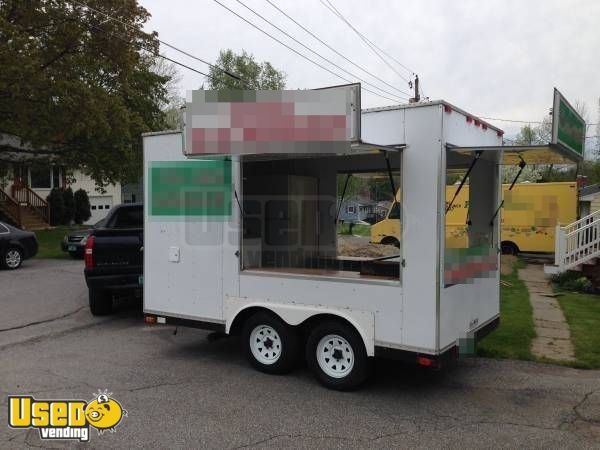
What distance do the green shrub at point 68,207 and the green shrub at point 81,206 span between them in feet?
1.47

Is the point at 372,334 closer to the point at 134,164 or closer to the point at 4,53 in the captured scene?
the point at 4,53

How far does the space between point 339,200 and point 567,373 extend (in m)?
3.84

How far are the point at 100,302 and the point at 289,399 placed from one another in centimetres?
512


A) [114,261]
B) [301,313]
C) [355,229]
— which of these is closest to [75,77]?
[114,261]

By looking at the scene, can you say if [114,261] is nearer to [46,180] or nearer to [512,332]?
[512,332]

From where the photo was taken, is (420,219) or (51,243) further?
(51,243)

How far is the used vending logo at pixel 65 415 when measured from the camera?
461 centimetres

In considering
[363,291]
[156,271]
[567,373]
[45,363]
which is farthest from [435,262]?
[45,363]

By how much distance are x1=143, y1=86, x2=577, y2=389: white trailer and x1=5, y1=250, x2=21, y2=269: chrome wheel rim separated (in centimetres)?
1058

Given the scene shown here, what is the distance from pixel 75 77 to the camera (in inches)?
779

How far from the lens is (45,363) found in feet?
21.3

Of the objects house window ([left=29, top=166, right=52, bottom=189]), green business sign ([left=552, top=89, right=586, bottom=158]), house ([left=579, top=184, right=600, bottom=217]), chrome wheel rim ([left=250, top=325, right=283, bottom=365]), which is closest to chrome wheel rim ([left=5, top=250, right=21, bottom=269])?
chrome wheel rim ([left=250, top=325, right=283, bottom=365])

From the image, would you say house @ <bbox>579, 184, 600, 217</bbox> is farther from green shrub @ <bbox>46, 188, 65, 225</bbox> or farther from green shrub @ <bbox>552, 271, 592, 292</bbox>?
green shrub @ <bbox>46, 188, 65, 225</bbox>

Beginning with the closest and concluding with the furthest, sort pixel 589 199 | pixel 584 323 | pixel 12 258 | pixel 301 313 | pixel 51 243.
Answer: pixel 301 313 < pixel 584 323 < pixel 12 258 < pixel 589 199 < pixel 51 243
